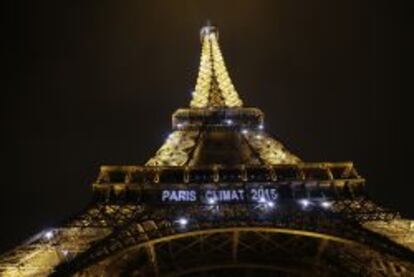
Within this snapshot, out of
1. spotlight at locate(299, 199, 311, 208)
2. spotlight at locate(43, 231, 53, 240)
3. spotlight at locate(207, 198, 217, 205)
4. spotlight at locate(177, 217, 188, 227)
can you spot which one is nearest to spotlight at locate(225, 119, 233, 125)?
spotlight at locate(299, 199, 311, 208)

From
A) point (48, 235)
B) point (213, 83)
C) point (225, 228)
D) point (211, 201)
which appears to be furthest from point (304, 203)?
point (213, 83)

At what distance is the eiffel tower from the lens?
17844mm

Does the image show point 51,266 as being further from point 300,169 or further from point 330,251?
point 300,169

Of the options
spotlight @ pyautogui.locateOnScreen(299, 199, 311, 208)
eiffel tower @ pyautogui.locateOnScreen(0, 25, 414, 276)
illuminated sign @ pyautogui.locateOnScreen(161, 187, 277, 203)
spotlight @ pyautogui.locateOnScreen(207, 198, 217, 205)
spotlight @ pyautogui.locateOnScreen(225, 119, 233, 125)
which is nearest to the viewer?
eiffel tower @ pyautogui.locateOnScreen(0, 25, 414, 276)

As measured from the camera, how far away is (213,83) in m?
43.1

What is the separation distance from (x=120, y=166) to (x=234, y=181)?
14.3 ft

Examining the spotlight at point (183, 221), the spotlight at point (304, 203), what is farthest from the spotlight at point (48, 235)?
the spotlight at point (304, 203)

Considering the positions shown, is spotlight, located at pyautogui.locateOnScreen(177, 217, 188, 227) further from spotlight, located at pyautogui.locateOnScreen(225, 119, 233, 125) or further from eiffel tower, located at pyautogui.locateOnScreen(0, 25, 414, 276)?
spotlight, located at pyautogui.locateOnScreen(225, 119, 233, 125)

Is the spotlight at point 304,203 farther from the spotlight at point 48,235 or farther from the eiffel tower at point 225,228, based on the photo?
the spotlight at point 48,235

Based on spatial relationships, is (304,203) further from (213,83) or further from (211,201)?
(213,83)

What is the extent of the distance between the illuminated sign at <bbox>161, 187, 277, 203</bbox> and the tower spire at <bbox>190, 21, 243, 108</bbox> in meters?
16.0

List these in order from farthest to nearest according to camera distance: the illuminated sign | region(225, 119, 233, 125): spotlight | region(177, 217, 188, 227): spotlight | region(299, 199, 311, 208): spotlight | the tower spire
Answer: the tower spire → region(225, 119, 233, 125): spotlight → the illuminated sign → region(299, 199, 311, 208): spotlight → region(177, 217, 188, 227): spotlight

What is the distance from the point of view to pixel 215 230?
18250 mm

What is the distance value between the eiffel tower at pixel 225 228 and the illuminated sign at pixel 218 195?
0.12 ft
